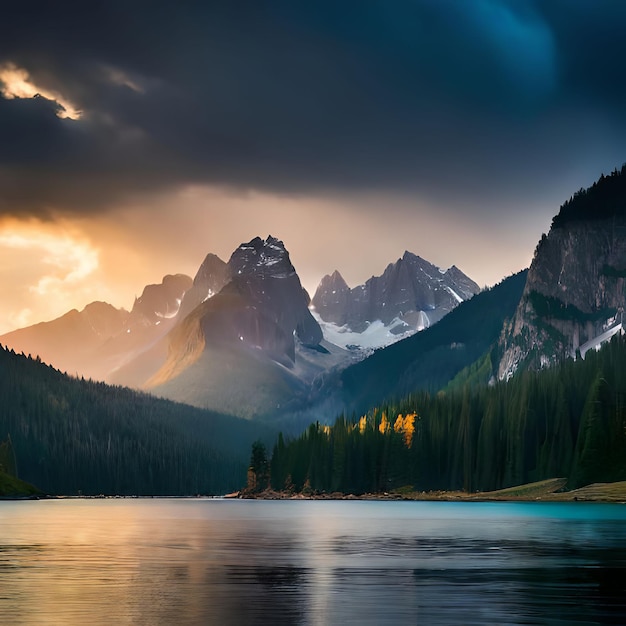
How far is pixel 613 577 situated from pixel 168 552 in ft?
126

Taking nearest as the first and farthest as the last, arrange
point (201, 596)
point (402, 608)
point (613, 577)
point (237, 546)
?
1. point (402, 608)
2. point (201, 596)
3. point (613, 577)
4. point (237, 546)

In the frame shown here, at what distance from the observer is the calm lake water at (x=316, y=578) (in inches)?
1893

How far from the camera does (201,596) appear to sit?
5466cm

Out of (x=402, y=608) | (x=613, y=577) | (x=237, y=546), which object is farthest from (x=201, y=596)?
(x=237, y=546)

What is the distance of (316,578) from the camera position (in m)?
64.2

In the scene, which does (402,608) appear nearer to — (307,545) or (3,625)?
(3,625)

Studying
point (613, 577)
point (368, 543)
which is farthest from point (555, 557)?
point (368, 543)

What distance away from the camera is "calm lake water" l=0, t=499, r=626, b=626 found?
48094 millimetres

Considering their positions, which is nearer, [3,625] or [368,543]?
[3,625]

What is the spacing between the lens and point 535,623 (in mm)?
45062

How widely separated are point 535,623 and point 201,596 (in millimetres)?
17850

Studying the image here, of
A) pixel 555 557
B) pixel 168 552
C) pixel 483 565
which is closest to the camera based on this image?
pixel 483 565

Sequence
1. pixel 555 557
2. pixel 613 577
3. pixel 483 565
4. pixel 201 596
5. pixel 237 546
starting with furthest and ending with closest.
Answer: pixel 237 546
pixel 555 557
pixel 483 565
pixel 613 577
pixel 201 596

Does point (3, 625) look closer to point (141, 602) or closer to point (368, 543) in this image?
point (141, 602)
